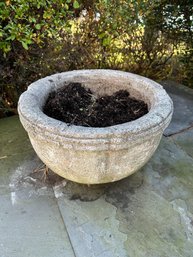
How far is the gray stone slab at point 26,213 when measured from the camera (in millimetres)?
1581

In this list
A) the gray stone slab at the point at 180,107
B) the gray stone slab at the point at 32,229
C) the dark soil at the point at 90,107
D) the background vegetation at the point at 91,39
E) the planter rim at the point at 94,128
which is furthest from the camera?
the gray stone slab at the point at 180,107

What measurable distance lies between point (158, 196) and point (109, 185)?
0.35m

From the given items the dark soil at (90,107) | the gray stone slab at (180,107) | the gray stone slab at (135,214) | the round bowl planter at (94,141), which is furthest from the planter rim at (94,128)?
the gray stone slab at (180,107)

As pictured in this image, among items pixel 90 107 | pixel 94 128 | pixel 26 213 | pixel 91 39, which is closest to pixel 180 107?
pixel 91 39

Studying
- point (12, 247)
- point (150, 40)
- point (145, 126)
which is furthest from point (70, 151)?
point (150, 40)

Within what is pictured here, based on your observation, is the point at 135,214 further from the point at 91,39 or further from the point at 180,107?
the point at 91,39

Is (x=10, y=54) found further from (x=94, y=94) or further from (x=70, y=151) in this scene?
(x=70, y=151)

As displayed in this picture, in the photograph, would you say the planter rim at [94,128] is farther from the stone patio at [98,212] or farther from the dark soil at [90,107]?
the stone patio at [98,212]

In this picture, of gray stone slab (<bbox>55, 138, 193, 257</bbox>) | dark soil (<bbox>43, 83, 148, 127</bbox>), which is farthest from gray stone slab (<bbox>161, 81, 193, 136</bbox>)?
dark soil (<bbox>43, 83, 148, 127</bbox>)

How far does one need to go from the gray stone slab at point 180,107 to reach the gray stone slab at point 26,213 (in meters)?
1.29

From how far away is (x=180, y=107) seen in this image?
298 cm

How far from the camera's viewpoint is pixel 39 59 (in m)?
2.70

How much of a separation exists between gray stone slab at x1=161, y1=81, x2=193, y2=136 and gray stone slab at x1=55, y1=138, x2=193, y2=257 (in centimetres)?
60

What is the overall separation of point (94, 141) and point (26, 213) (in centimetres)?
76
